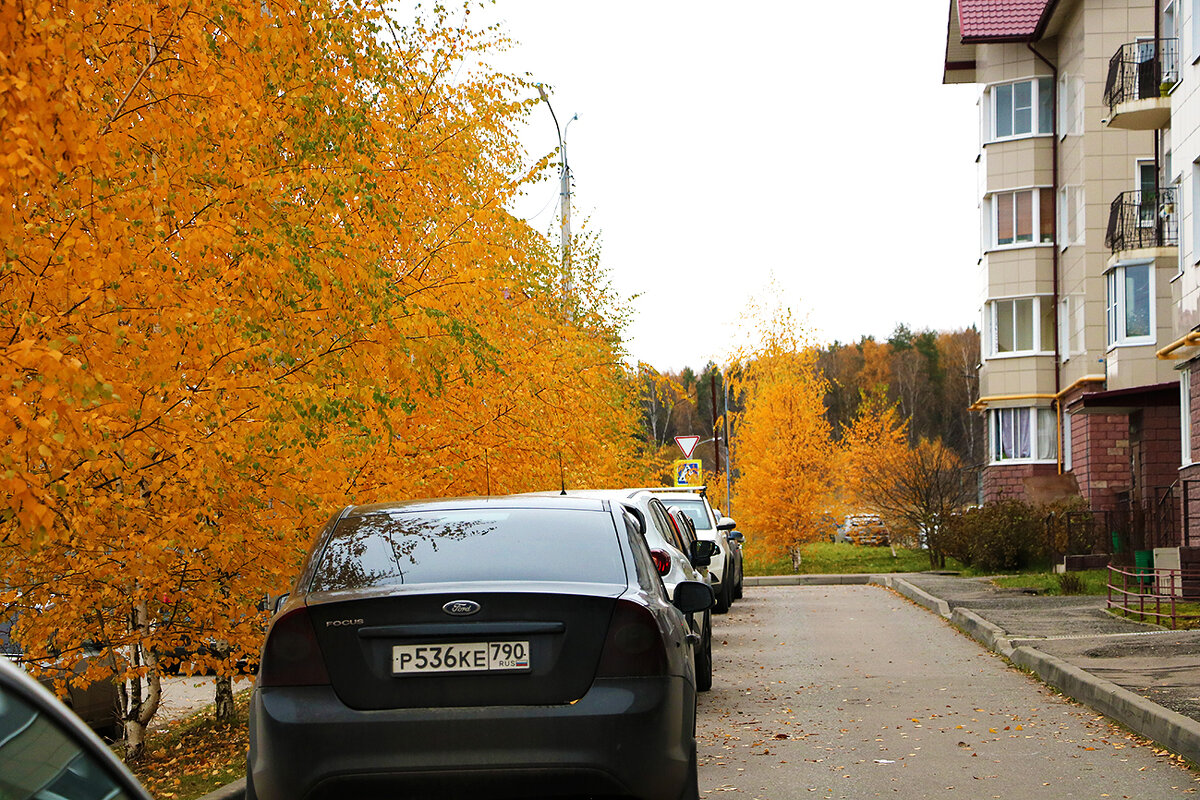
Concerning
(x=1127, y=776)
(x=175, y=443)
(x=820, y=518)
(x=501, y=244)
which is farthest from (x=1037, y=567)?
(x=175, y=443)

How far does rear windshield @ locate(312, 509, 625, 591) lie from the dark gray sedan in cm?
3

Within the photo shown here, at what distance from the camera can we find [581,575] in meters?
5.48

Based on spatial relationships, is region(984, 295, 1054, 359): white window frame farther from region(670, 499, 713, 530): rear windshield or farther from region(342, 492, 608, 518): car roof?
region(342, 492, 608, 518): car roof

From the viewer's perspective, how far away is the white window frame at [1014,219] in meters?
38.2

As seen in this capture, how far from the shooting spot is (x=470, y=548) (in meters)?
5.69

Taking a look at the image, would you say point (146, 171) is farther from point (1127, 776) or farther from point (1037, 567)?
point (1037, 567)

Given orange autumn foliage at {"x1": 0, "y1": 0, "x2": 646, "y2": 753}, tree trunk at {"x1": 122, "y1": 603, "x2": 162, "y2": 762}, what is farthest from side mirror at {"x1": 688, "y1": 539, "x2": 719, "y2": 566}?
tree trunk at {"x1": 122, "y1": 603, "x2": 162, "y2": 762}

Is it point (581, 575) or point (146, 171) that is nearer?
point (581, 575)

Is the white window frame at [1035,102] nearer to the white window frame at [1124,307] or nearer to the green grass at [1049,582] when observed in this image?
the white window frame at [1124,307]

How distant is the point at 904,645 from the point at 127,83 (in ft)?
38.6

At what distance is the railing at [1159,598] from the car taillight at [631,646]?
37.8 ft

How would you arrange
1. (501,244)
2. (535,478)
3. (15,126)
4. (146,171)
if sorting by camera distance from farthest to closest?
(535,478), (501,244), (146,171), (15,126)

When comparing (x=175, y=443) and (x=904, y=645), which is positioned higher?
(x=175, y=443)

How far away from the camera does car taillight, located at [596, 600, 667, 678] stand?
5.17 meters
